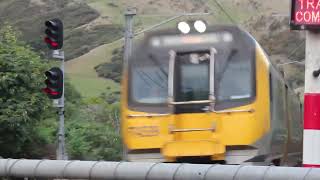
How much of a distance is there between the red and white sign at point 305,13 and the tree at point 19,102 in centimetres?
2125

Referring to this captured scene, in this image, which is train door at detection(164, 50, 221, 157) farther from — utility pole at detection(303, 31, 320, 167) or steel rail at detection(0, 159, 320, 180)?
steel rail at detection(0, 159, 320, 180)

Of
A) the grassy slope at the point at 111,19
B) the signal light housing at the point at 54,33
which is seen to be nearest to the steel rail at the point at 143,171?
the signal light housing at the point at 54,33

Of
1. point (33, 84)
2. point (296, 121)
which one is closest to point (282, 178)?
point (296, 121)

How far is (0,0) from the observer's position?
13012 cm

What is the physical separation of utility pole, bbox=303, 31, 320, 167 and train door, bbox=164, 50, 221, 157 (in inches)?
154

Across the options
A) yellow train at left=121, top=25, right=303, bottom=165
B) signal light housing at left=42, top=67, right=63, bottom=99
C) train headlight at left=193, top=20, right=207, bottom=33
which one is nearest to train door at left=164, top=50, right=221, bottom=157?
yellow train at left=121, top=25, right=303, bottom=165

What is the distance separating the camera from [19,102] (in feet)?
87.5

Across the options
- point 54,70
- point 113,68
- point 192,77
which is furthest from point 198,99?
point 113,68

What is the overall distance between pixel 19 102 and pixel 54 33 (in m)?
10.5

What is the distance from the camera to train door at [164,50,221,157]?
957cm

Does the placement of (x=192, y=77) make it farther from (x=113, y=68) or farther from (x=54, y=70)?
(x=113, y=68)

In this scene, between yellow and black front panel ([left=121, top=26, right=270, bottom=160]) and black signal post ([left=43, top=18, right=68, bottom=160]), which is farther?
black signal post ([left=43, top=18, right=68, bottom=160])

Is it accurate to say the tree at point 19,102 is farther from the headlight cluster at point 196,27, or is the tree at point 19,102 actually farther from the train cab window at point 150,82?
the headlight cluster at point 196,27

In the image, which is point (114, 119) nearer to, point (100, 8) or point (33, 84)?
point (33, 84)
